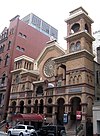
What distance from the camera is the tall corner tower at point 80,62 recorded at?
33688 mm

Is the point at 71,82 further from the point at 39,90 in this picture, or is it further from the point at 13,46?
the point at 13,46

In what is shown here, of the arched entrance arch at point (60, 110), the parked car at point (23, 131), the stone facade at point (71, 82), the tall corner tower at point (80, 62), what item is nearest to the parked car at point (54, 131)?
the parked car at point (23, 131)

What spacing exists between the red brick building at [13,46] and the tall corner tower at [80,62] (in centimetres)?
1762

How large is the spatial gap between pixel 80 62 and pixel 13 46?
74.8 feet

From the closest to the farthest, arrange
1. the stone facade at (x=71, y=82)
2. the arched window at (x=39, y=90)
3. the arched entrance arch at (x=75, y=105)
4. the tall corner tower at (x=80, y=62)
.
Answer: the tall corner tower at (x=80, y=62), the stone facade at (x=71, y=82), the arched entrance arch at (x=75, y=105), the arched window at (x=39, y=90)

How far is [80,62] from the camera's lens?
3538 cm

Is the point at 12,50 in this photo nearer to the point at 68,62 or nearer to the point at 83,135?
the point at 68,62

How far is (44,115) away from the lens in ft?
124

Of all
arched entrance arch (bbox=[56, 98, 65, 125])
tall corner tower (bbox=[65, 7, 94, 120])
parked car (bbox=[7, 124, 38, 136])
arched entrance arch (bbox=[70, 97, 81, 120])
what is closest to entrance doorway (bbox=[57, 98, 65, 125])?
arched entrance arch (bbox=[56, 98, 65, 125])

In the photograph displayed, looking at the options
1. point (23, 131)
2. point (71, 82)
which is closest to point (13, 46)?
point (71, 82)

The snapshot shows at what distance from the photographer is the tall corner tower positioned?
33688 millimetres

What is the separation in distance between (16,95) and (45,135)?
19357mm

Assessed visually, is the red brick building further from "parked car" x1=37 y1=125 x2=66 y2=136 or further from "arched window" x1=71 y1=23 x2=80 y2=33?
"parked car" x1=37 y1=125 x2=66 y2=136

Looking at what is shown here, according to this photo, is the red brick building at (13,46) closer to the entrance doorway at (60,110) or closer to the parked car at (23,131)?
the entrance doorway at (60,110)
